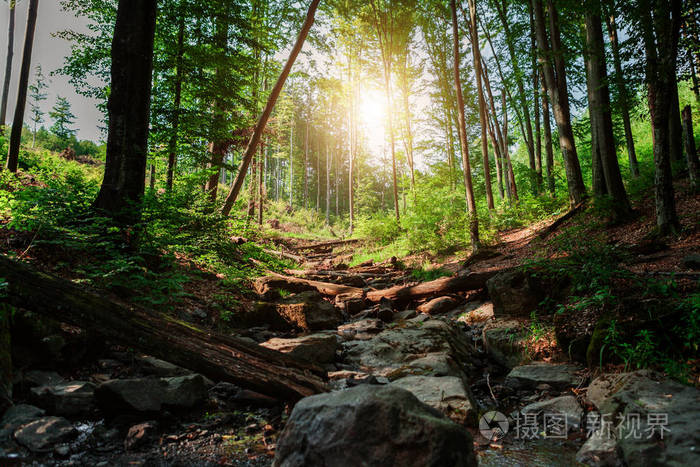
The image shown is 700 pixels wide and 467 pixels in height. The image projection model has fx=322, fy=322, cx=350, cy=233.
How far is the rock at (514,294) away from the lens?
5276mm

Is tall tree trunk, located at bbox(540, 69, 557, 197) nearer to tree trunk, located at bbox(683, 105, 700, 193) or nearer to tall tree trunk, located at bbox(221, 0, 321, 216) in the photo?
tree trunk, located at bbox(683, 105, 700, 193)

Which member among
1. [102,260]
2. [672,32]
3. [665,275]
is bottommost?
[665,275]

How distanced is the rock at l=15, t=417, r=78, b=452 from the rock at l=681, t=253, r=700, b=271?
23.7 ft

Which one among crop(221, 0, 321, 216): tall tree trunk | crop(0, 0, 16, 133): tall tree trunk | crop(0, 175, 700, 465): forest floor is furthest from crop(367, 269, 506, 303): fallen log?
crop(0, 0, 16, 133): tall tree trunk

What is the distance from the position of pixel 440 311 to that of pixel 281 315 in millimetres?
3463

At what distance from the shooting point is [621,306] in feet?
12.1

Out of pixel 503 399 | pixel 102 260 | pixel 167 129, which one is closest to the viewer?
pixel 503 399

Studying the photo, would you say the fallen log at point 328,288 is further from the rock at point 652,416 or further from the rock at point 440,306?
the rock at point 652,416

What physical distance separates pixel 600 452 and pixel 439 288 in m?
5.00

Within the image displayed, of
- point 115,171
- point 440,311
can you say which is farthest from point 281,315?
point 115,171

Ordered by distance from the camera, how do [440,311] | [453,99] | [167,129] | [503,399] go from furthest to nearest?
[453,99] → [167,129] → [440,311] → [503,399]

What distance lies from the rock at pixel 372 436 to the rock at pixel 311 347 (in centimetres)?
228

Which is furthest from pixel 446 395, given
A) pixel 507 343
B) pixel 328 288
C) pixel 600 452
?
pixel 328 288

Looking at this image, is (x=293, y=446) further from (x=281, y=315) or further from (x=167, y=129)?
(x=167, y=129)
